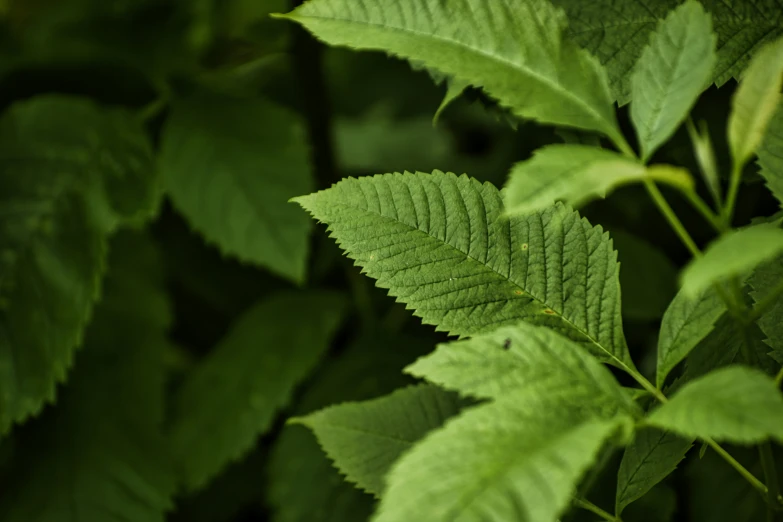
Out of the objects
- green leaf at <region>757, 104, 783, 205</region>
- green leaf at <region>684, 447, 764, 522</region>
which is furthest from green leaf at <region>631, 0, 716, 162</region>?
green leaf at <region>684, 447, 764, 522</region>

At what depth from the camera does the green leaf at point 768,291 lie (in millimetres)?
516

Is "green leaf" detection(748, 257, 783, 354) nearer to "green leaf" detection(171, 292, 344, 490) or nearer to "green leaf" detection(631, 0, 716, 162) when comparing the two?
"green leaf" detection(631, 0, 716, 162)

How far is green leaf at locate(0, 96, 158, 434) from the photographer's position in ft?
3.21

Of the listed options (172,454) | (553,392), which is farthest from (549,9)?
(172,454)

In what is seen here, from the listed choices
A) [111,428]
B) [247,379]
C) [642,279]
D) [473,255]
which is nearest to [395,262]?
[473,255]

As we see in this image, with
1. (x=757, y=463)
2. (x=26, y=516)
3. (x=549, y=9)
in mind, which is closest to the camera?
(x=549, y=9)

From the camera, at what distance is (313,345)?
1146mm

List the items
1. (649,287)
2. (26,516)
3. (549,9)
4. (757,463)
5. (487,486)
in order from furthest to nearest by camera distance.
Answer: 1. (26,516)
2. (649,287)
3. (757,463)
4. (549,9)
5. (487,486)

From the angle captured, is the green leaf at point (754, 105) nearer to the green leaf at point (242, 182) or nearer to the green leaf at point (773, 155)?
the green leaf at point (773, 155)

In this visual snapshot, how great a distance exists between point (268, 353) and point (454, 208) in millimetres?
685

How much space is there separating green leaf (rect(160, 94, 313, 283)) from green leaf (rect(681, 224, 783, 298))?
2.41ft

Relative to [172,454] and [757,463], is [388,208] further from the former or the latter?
[172,454]

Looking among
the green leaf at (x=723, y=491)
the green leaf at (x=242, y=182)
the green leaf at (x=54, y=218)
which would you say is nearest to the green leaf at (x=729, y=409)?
the green leaf at (x=723, y=491)

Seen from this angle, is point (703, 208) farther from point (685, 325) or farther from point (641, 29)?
point (641, 29)
